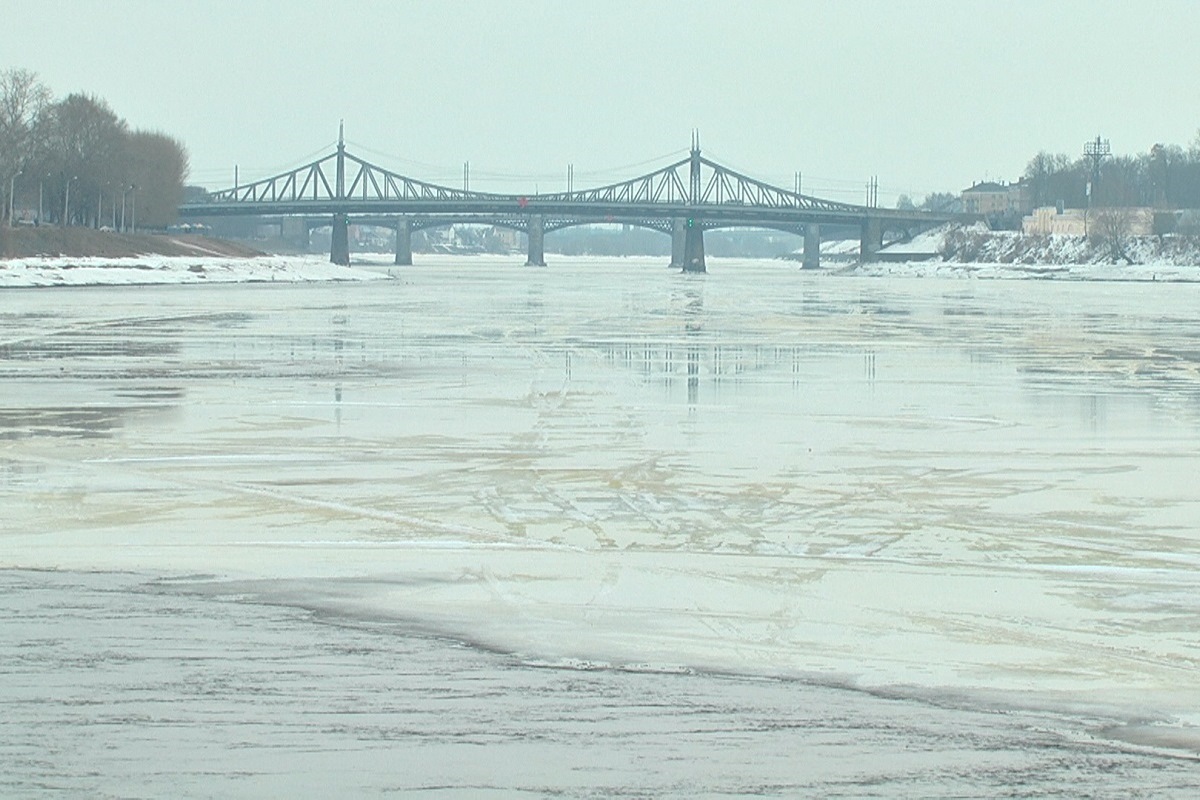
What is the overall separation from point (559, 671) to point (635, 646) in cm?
61

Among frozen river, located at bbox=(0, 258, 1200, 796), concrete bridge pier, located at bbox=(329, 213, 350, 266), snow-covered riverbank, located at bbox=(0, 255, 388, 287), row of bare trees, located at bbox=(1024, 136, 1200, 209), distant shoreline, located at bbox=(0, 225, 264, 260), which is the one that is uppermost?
row of bare trees, located at bbox=(1024, 136, 1200, 209)

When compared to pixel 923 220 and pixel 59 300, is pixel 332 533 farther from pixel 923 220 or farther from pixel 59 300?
pixel 923 220

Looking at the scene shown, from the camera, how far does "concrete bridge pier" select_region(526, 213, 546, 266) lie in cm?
15612

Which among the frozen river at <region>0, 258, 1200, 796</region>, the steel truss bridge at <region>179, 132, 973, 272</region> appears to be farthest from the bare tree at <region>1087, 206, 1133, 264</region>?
the frozen river at <region>0, 258, 1200, 796</region>

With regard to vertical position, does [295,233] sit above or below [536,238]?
above

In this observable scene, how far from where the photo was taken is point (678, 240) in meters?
160

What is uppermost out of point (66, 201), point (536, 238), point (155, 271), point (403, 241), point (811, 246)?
point (536, 238)

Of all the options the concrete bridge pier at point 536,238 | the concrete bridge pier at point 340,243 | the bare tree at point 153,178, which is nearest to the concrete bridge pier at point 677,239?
the concrete bridge pier at point 536,238

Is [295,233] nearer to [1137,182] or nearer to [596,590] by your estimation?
[1137,182]

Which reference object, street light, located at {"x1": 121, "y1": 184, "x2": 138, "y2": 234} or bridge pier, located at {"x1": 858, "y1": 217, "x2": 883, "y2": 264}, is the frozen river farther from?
bridge pier, located at {"x1": 858, "y1": 217, "x2": 883, "y2": 264}

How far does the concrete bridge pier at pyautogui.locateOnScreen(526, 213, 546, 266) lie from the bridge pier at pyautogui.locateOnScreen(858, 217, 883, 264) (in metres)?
28.5

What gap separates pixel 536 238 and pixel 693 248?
64.6 ft

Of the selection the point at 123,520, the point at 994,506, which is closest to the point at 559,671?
the point at 123,520

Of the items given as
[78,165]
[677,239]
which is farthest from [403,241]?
[78,165]
